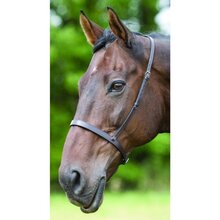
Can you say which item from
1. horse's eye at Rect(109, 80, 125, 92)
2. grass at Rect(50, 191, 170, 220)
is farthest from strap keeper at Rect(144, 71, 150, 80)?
grass at Rect(50, 191, 170, 220)

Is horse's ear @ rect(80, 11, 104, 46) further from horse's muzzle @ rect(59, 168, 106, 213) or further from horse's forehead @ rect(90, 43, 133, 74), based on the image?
horse's muzzle @ rect(59, 168, 106, 213)

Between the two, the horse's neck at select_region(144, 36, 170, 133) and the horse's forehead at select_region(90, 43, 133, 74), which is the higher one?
the horse's forehead at select_region(90, 43, 133, 74)

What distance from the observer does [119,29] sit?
195cm

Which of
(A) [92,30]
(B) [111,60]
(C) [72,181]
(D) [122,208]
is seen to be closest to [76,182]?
(C) [72,181]

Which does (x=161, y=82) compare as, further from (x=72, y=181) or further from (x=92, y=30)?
(x=72, y=181)

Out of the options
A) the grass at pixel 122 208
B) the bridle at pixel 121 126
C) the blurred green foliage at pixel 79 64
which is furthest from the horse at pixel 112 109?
the blurred green foliage at pixel 79 64

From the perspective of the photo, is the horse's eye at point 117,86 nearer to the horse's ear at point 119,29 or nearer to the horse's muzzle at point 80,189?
the horse's ear at point 119,29

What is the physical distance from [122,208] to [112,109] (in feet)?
12.6

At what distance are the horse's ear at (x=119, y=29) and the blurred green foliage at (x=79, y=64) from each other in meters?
2.93

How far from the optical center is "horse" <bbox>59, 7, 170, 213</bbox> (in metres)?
1.78

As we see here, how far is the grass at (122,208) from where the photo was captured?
4.66 m
